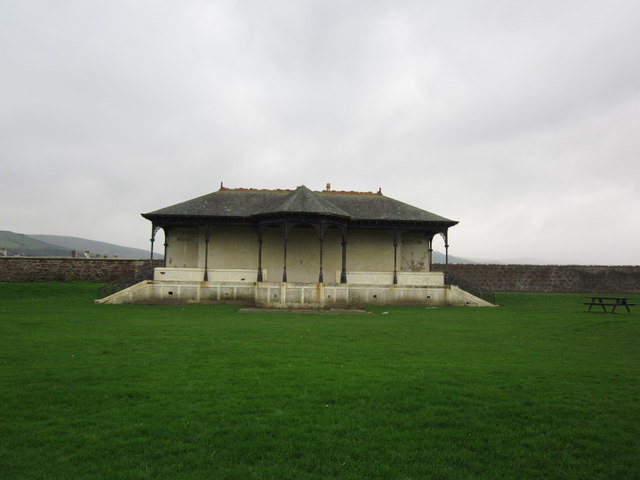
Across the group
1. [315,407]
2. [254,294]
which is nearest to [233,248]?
[254,294]

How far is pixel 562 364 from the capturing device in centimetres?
865

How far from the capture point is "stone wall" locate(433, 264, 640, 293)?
3369 cm

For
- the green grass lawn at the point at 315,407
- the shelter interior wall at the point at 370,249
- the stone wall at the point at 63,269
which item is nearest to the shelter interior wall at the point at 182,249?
the stone wall at the point at 63,269

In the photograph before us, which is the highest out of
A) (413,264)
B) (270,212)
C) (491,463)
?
(270,212)

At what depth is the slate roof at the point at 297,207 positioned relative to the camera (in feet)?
78.0

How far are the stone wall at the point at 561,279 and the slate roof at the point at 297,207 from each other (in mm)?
9348

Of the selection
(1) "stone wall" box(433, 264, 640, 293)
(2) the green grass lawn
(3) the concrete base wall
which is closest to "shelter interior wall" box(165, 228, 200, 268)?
(3) the concrete base wall

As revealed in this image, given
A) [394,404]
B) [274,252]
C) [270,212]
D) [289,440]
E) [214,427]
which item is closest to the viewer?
[289,440]

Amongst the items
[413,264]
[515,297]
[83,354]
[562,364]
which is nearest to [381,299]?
[413,264]

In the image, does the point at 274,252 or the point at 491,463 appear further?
Result: the point at 274,252

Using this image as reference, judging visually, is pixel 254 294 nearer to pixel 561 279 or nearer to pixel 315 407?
pixel 315 407

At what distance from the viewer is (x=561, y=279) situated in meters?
34.0

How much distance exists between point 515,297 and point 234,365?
24349 mm

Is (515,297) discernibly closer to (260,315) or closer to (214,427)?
(260,315)
